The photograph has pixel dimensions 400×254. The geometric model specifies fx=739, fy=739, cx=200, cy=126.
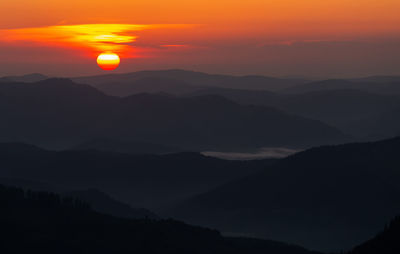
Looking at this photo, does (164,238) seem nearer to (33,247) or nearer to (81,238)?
(81,238)

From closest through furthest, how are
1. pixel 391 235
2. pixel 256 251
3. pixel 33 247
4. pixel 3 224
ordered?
pixel 391 235 < pixel 33 247 < pixel 3 224 < pixel 256 251

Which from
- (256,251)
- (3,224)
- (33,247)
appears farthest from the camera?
(256,251)

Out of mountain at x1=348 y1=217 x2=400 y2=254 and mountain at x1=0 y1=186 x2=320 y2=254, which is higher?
mountain at x1=348 y1=217 x2=400 y2=254

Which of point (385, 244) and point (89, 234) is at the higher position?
point (385, 244)

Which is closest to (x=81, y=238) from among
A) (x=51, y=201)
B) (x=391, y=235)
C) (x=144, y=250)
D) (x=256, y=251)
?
(x=144, y=250)

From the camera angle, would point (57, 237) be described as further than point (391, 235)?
Yes

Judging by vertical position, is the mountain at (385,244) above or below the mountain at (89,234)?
above

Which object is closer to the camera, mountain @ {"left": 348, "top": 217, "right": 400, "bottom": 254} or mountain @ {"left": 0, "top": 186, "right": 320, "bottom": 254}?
mountain @ {"left": 348, "top": 217, "right": 400, "bottom": 254}

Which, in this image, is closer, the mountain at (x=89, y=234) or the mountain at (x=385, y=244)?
the mountain at (x=385, y=244)
